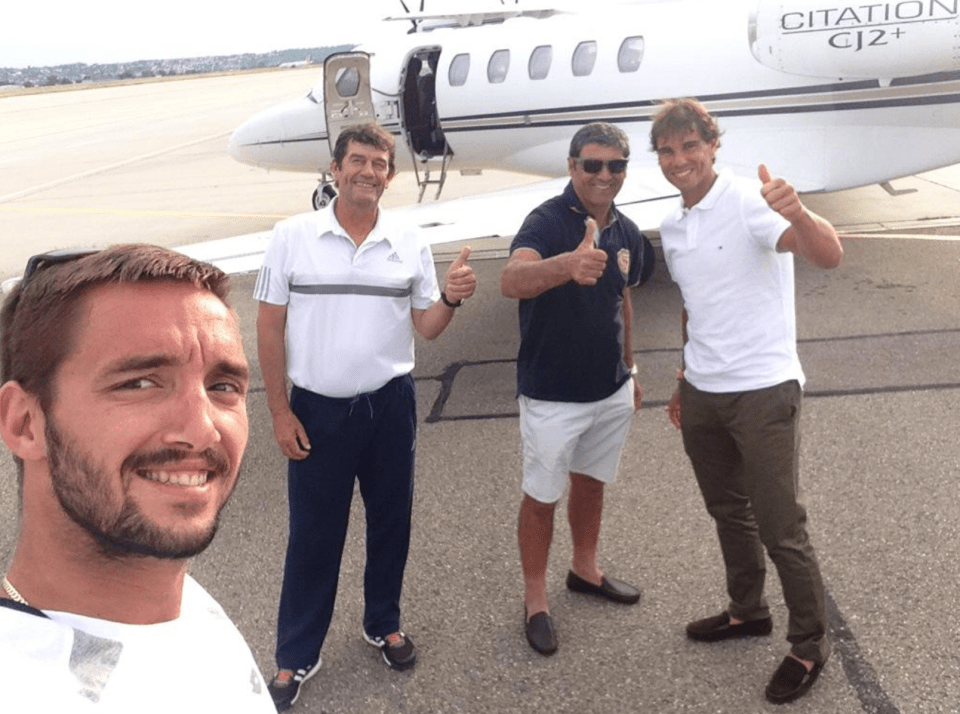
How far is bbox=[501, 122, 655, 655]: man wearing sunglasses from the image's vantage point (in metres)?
3.78

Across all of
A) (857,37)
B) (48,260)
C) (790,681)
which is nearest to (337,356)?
(790,681)

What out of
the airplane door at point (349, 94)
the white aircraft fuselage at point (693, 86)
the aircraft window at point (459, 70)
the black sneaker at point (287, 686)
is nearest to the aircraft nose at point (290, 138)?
the white aircraft fuselage at point (693, 86)

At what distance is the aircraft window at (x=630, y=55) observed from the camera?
9797mm

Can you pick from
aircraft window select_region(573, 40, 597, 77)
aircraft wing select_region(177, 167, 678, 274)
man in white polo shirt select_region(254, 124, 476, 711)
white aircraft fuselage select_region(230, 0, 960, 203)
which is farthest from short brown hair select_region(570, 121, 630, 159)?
aircraft window select_region(573, 40, 597, 77)

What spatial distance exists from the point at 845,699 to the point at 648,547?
4.45ft

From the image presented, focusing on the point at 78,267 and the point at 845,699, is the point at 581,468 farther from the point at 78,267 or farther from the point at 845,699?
the point at 78,267

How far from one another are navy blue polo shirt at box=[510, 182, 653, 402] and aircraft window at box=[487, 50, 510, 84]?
7.05 metres

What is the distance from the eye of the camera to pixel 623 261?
12.9 feet

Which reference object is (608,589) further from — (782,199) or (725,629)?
(782,199)

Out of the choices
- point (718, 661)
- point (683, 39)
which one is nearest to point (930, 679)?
point (718, 661)

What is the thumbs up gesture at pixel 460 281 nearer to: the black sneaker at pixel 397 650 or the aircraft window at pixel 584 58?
the black sneaker at pixel 397 650

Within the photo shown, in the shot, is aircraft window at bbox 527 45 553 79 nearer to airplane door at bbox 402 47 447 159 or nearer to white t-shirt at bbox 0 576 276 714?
airplane door at bbox 402 47 447 159

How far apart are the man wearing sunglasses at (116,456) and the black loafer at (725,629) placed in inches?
122

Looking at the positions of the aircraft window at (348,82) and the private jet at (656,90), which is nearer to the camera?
the private jet at (656,90)
